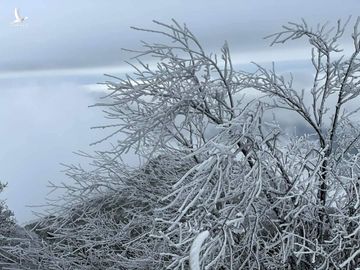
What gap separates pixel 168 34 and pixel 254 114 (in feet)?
5.54

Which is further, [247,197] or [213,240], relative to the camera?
[247,197]

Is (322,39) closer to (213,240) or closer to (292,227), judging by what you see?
(292,227)

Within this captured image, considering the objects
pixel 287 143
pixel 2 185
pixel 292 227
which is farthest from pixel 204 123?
pixel 2 185

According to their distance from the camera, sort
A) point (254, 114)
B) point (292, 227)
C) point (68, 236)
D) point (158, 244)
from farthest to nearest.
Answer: point (68, 236)
point (158, 244)
point (292, 227)
point (254, 114)

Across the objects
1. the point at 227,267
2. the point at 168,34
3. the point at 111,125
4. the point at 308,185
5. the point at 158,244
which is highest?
the point at 168,34

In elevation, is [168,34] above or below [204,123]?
above

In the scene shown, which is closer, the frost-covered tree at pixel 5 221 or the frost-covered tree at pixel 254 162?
the frost-covered tree at pixel 254 162

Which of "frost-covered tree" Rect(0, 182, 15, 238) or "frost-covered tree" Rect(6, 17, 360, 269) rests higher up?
"frost-covered tree" Rect(6, 17, 360, 269)

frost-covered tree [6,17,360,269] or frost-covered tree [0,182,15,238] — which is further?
frost-covered tree [0,182,15,238]

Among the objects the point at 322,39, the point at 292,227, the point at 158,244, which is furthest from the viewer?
the point at 158,244

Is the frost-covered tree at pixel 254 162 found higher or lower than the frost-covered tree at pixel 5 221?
higher

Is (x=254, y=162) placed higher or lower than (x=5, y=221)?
higher

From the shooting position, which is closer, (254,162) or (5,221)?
(254,162)

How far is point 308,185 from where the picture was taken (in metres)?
6.68
